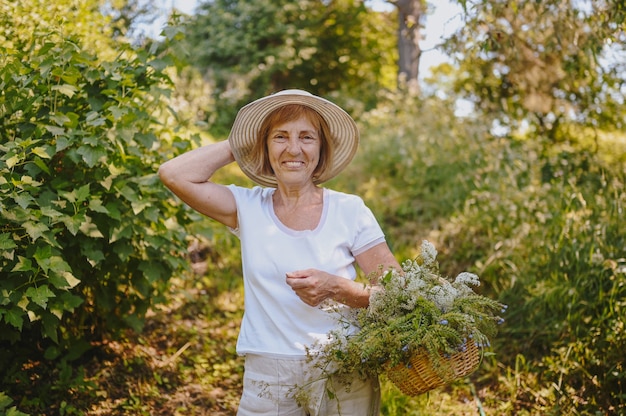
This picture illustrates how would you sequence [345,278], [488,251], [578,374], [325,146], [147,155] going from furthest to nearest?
[488,251] → [578,374] → [147,155] → [325,146] → [345,278]

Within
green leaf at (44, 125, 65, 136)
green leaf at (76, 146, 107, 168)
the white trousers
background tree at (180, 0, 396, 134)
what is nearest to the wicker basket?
the white trousers

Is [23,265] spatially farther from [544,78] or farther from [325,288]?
[544,78]

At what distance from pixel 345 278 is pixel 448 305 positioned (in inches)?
14.8

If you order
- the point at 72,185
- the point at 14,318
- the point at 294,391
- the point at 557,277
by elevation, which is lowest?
the point at 557,277

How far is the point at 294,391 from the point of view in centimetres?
217

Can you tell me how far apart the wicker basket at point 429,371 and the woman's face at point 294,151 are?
79cm

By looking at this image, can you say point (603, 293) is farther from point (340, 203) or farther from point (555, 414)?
point (340, 203)

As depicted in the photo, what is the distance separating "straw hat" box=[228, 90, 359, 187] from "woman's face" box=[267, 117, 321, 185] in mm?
77

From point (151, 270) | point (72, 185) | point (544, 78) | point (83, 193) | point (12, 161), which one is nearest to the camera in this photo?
point (12, 161)

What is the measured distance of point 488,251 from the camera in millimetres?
4789

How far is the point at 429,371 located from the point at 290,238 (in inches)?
26.4

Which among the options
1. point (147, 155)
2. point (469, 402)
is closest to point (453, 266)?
point (469, 402)

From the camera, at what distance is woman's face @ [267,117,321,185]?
2324 mm

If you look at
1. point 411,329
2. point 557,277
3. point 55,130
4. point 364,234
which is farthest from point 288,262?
point 557,277
